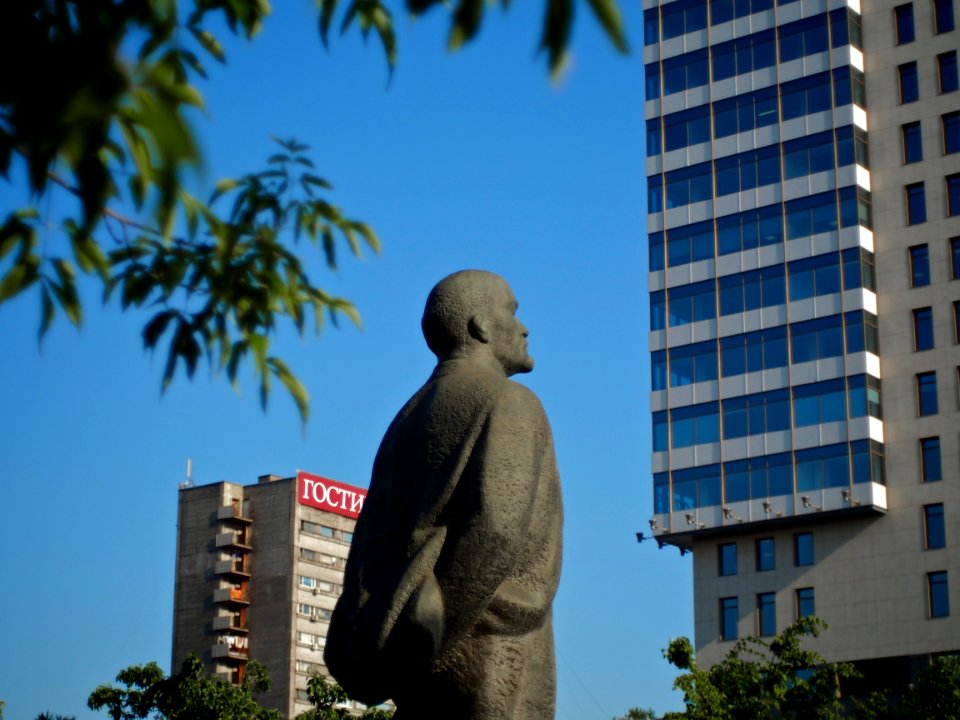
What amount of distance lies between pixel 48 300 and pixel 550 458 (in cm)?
382

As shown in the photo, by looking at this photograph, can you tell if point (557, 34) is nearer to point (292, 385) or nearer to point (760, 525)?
point (292, 385)

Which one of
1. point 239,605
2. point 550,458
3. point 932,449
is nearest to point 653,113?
point 932,449

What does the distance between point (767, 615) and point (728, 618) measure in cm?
181

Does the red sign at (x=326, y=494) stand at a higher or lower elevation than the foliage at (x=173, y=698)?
higher

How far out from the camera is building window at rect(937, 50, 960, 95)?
217ft

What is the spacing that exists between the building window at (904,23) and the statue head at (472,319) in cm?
6276

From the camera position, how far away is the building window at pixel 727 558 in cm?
6725

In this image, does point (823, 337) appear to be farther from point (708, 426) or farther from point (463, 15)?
point (463, 15)

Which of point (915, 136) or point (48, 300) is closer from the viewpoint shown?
point (48, 300)

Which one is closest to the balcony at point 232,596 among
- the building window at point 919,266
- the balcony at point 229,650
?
the balcony at point 229,650

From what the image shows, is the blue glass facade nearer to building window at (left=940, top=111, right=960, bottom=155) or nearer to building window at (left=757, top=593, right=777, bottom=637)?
building window at (left=940, top=111, right=960, bottom=155)

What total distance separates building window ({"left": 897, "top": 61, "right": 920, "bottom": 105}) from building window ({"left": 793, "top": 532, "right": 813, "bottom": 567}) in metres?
18.5

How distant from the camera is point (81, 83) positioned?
3754 millimetres

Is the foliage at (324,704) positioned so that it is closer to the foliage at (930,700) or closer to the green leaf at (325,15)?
the foliage at (930,700)
